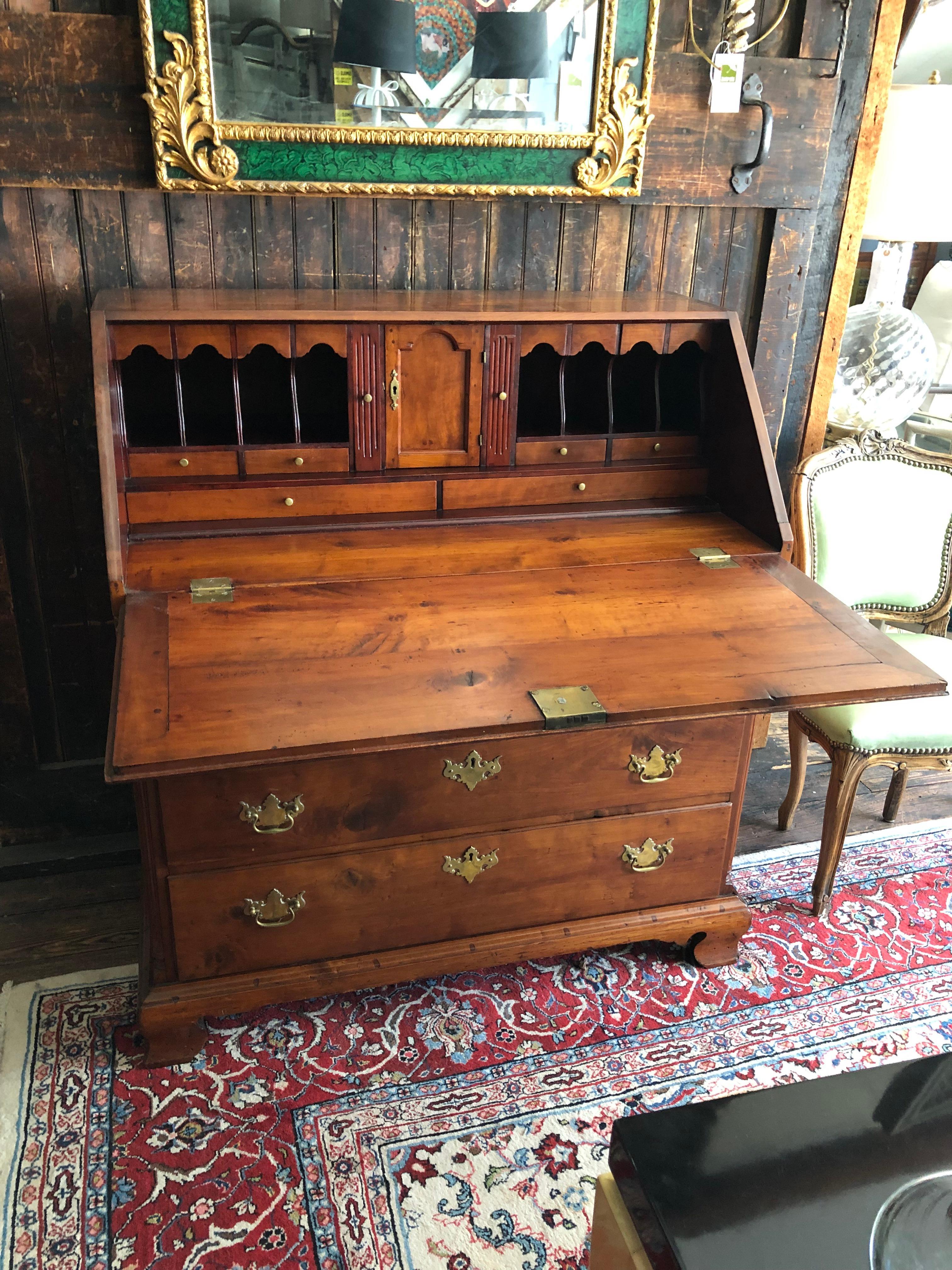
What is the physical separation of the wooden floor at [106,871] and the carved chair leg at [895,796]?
0.02 meters

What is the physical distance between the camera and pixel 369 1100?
1.75m

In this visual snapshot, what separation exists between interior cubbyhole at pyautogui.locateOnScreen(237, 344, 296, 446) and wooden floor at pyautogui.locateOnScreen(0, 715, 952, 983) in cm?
103

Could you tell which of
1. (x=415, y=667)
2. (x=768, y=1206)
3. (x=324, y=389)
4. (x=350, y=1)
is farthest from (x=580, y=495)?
(x=768, y=1206)

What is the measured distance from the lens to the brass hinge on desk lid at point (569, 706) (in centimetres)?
141

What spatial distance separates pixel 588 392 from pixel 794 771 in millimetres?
1036

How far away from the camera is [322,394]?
218 cm

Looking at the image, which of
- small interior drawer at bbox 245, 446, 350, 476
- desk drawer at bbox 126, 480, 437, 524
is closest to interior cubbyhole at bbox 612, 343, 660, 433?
desk drawer at bbox 126, 480, 437, 524

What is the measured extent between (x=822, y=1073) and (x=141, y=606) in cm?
145

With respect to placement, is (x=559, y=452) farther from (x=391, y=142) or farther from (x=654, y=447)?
(x=391, y=142)

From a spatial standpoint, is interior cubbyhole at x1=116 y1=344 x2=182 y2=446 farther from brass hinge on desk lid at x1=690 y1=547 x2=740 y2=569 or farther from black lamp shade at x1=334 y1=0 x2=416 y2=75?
brass hinge on desk lid at x1=690 y1=547 x2=740 y2=569

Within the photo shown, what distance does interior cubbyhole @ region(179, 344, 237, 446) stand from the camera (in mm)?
2092

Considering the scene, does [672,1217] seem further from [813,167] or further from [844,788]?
[813,167]

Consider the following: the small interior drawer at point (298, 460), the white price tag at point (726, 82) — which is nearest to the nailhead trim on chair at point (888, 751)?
the small interior drawer at point (298, 460)

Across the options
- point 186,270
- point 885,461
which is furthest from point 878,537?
point 186,270
